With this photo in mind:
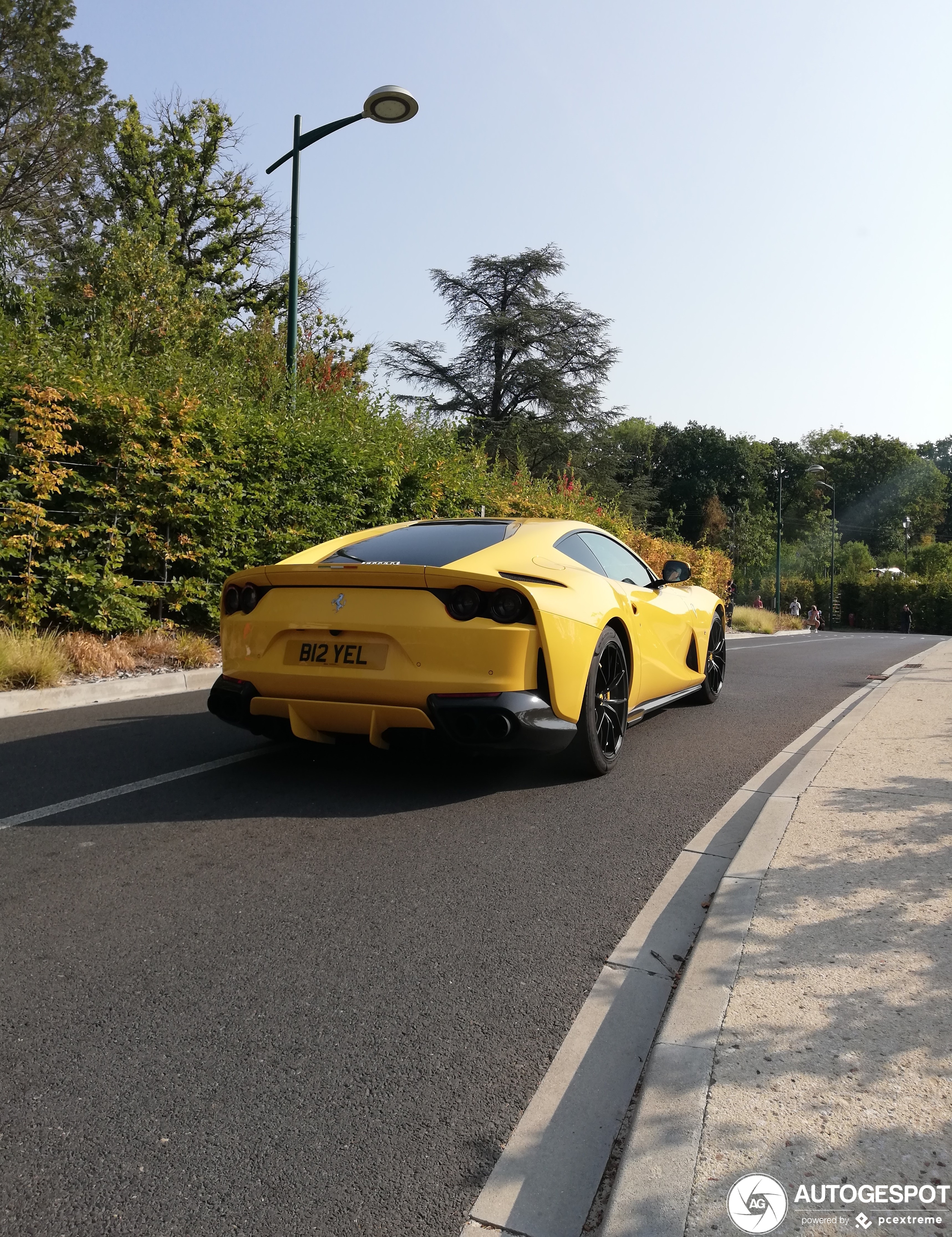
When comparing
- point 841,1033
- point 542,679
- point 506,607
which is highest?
point 506,607

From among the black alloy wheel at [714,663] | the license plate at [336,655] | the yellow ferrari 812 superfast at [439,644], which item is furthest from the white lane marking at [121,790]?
the black alloy wheel at [714,663]

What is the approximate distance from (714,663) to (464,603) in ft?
14.0

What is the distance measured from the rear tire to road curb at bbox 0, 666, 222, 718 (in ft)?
13.3

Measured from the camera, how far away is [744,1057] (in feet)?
7.04

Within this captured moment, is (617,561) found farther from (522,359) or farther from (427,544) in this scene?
(522,359)

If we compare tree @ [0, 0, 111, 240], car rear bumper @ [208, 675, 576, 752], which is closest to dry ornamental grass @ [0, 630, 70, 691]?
car rear bumper @ [208, 675, 576, 752]

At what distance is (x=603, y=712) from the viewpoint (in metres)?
5.19

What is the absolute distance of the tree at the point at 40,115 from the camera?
27.0 metres

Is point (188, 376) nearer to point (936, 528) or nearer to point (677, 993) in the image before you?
point (677, 993)

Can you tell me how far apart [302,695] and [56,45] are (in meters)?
31.1

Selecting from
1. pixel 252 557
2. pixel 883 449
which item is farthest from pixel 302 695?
pixel 883 449

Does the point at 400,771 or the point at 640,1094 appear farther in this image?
the point at 400,771
